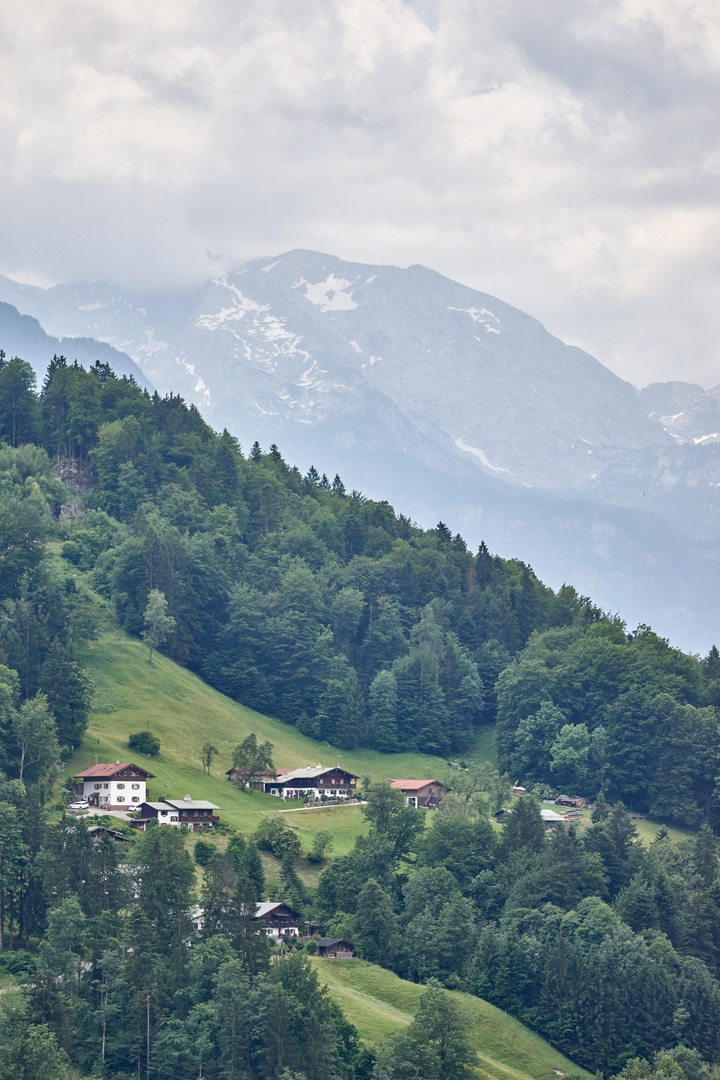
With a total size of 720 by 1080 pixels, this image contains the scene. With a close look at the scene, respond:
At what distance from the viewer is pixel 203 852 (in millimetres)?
98750

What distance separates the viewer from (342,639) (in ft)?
557

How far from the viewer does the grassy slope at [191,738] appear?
118000 millimetres

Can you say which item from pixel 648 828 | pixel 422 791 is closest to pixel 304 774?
pixel 422 791

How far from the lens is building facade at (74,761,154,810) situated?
355ft

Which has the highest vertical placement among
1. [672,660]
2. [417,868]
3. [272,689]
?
[672,660]

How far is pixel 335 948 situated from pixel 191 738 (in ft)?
129

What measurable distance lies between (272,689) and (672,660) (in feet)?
159

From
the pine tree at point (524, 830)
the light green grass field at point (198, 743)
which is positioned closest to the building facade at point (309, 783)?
the light green grass field at point (198, 743)

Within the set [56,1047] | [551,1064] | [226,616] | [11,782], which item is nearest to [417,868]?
[551,1064]

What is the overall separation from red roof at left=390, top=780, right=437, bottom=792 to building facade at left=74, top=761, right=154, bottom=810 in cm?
3200

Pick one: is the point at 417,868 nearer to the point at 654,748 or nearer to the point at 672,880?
the point at 672,880

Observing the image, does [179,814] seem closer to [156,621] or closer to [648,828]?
[156,621]

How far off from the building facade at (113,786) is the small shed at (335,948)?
2081cm

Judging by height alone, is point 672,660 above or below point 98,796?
above
